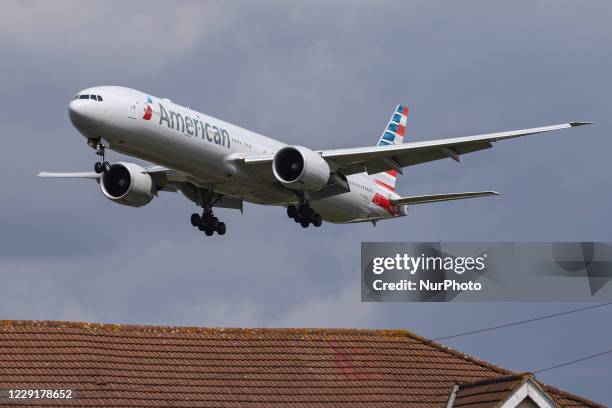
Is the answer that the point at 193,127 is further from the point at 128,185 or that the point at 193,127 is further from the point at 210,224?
the point at 210,224

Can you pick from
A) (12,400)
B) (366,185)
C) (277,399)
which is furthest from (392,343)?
(366,185)

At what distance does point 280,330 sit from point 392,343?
3.67 meters

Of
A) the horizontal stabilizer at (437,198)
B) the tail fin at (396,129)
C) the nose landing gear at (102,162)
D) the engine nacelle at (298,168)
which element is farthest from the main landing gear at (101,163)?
the tail fin at (396,129)

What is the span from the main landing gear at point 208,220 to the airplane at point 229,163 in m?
0.04

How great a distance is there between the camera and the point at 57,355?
28969mm

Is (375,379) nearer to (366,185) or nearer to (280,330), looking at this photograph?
(280,330)

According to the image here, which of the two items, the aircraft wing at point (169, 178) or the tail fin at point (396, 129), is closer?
the aircraft wing at point (169, 178)

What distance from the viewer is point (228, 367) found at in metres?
30.0

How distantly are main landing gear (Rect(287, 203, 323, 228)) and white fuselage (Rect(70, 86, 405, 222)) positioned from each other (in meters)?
0.55

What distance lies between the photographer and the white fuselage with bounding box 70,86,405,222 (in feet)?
135

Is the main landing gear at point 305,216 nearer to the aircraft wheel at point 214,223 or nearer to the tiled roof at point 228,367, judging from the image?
the aircraft wheel at point 214,223

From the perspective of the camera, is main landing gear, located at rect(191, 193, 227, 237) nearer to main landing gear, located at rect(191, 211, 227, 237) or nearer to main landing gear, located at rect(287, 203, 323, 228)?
main landing gear, located at rect(191, 211, 227, 237)

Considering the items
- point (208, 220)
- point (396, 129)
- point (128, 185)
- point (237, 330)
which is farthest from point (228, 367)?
point (396, 129)

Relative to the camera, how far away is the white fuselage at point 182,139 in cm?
A: 4116
